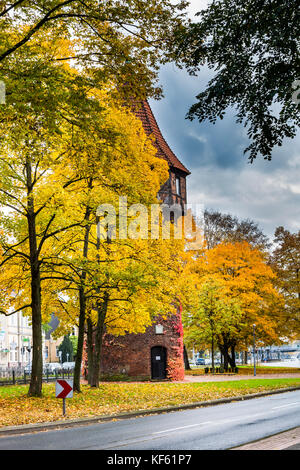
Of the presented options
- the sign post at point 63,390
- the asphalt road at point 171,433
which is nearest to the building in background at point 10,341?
the sign post at point 63,390

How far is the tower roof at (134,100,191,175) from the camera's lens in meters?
36.7

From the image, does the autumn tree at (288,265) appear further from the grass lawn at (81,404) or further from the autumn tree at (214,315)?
the grass lawn at (81,404)

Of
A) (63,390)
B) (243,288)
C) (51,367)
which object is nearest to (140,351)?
(243,288)

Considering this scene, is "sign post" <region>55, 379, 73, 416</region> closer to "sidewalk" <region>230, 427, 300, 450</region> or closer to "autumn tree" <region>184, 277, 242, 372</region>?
"sidewalk" <region>230, 427, 300, 450</region>

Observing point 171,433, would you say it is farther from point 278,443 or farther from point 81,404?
point 81,404

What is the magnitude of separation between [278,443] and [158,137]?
3251 centimetres

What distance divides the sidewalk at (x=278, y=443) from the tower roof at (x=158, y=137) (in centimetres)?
2887

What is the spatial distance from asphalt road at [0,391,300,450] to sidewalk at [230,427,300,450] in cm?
52

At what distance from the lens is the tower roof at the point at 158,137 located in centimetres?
3666

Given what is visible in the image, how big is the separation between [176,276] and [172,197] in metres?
15.0

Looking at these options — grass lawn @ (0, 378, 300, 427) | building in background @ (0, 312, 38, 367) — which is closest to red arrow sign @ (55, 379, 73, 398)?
grass lawn @ (0, 378, 300, 427)

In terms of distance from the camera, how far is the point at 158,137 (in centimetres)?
3862
